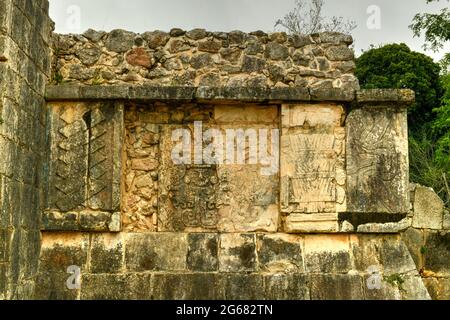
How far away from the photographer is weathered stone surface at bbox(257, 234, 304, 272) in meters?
5.70

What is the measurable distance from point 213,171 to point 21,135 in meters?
1.94

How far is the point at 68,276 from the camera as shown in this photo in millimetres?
5559

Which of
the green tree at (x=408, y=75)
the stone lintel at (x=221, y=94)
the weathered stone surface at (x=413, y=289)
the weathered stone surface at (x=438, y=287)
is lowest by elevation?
the weathered stone surface at (x=438, y=287)

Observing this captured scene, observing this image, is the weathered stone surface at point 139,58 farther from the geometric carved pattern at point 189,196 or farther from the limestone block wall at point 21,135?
the geometric carved pattern at point 189,196

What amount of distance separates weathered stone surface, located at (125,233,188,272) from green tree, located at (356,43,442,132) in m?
14.0

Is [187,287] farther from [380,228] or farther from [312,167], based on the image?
[380,228]

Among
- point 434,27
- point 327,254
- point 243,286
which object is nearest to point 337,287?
point 327,254

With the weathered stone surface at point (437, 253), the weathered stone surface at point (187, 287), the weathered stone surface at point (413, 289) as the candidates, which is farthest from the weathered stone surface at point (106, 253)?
the weathered stone surface at point (437, 253)

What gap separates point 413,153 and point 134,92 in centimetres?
1526

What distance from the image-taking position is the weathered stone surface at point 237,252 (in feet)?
18.6

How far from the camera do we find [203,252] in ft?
18.7

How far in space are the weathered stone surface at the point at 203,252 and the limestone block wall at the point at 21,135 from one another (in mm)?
1493

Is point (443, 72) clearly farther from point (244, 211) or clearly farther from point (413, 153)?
point (244, 211)

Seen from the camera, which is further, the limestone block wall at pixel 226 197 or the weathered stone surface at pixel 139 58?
the weathered stone surface at pixel 139 58
